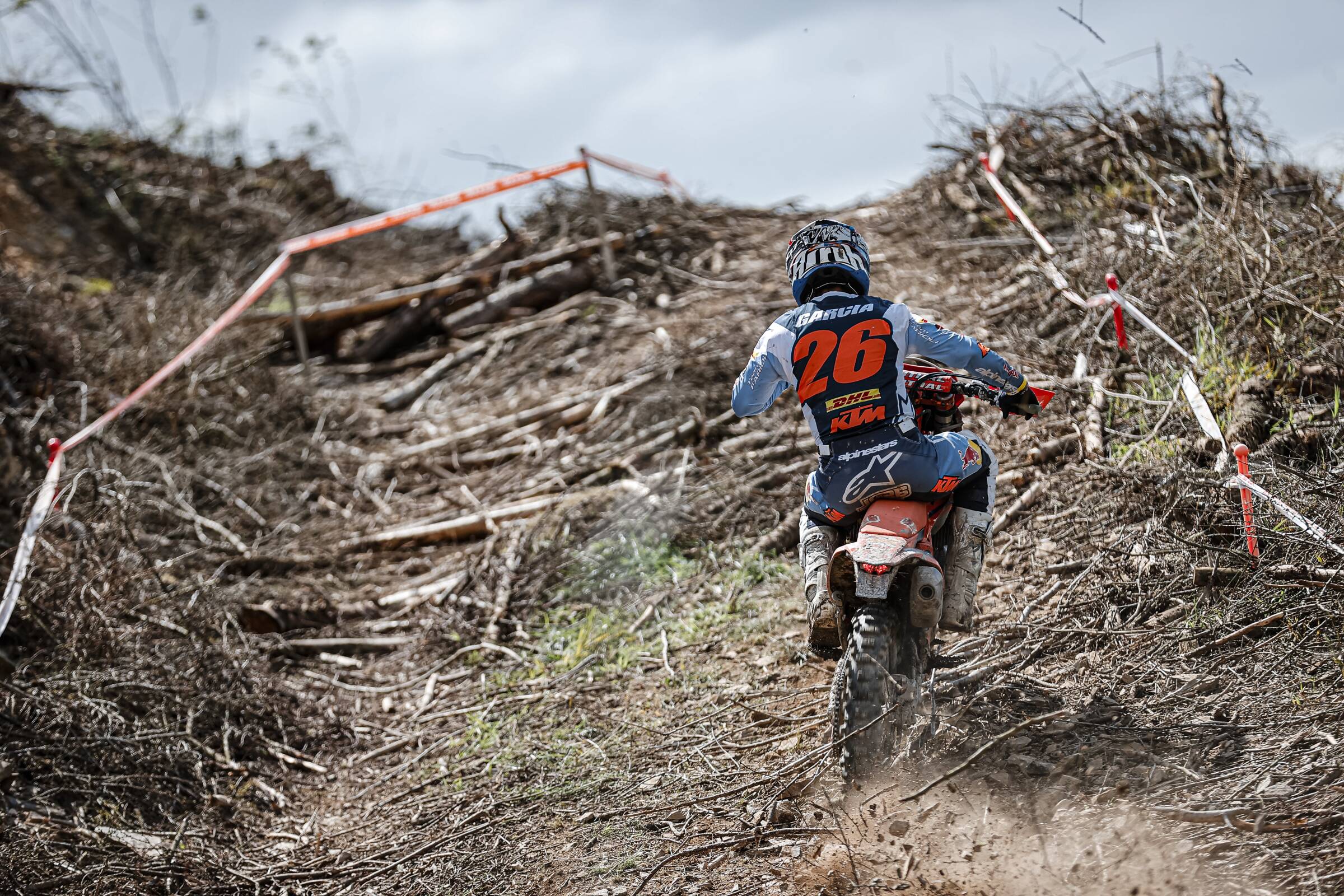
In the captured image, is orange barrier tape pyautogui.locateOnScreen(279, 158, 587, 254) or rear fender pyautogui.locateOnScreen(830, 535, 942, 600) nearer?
rear fender pyautogui.locateOnScreen(830, 535, 942, 600)

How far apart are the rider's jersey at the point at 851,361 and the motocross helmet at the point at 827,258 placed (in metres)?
0.10

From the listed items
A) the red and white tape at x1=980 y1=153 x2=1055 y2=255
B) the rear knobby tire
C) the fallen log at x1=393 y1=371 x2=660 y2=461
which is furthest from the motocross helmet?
the fallen log at x1=393 y1=371 x2=660 y2=461

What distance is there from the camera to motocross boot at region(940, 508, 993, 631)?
3908 millimetres

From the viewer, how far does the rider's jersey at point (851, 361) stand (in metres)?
3.88

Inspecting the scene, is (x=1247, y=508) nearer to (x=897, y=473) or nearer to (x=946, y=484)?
(x=946, y=484)

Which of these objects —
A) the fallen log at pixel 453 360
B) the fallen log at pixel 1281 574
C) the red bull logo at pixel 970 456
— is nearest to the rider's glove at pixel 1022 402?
the red bull logo at pixel 970 456

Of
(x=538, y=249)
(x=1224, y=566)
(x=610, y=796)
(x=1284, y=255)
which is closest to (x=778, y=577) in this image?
(x=610, y=796)

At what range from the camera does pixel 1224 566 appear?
4301 millimetres

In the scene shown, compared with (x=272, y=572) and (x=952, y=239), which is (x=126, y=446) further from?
(x=952, y=239)

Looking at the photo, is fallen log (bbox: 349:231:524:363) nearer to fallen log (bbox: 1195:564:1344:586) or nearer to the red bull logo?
the red bull logo

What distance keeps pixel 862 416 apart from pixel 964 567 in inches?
27.4

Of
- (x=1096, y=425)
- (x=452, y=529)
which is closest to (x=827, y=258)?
(x=1096, y=425)

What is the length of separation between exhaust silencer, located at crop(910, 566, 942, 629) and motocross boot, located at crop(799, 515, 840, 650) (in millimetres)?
315

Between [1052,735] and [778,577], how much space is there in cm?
226
